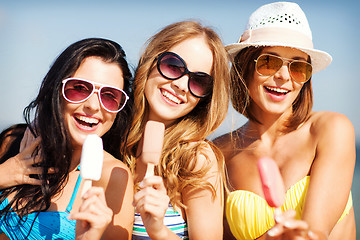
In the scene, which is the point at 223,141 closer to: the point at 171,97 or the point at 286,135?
the point at 286,135

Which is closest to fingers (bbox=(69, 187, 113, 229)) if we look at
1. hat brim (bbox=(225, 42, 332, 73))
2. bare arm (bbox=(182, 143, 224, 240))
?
bare arm (bbox=(182, 143, 224, 240))

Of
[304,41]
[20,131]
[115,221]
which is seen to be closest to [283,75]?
[304,41]

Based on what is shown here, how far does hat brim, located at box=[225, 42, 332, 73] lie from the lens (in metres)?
3.63

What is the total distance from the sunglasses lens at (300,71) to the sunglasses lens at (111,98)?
1435 millimetres

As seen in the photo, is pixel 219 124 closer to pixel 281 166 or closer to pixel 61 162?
pixel 281 166

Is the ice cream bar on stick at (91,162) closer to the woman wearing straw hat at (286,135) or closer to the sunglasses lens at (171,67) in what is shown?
the sunglasses lens at (171,67)

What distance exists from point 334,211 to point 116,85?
1.89m

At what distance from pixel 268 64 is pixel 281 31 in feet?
1.03

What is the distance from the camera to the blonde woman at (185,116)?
331cm

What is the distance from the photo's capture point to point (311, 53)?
3754 mm

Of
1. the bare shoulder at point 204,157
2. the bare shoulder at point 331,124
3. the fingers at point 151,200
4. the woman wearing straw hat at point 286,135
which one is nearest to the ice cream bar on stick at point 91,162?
the fingers at point 151,200

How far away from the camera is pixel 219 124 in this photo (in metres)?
3.67

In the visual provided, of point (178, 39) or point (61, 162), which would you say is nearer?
point (61, 162)

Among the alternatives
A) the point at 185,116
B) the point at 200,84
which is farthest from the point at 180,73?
the point at 185,116
